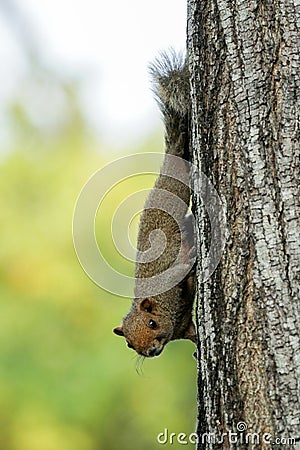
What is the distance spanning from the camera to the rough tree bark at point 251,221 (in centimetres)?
146

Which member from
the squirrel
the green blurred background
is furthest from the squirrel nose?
the green blurred background

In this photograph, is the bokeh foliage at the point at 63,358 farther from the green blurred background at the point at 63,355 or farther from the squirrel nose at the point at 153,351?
the squirrel nose at the point at 153,351

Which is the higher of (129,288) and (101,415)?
(101,415)

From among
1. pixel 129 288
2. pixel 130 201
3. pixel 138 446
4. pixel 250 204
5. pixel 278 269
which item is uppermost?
pixel 138 446

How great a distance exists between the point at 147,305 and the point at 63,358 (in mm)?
2420

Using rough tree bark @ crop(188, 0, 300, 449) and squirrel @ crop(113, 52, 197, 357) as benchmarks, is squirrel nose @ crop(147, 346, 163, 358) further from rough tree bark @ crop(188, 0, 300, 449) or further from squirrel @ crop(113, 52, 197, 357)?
rough tree bark @ crop(188, 0, 300, 449)

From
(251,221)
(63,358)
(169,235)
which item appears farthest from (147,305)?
(63,358)

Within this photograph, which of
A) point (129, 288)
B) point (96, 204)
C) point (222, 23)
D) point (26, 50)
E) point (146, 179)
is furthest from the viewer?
point (26, 50)

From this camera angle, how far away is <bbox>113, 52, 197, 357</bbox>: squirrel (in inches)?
80.2

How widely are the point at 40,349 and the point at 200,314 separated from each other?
10.1ft

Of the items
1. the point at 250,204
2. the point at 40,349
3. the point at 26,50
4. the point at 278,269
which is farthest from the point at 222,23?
the point at 26,50

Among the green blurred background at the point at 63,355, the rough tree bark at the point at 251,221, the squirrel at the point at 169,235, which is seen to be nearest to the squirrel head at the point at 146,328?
the squirrel at the point at 169,235

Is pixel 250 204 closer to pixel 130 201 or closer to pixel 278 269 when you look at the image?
pixel 278 269

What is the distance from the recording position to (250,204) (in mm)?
1533
